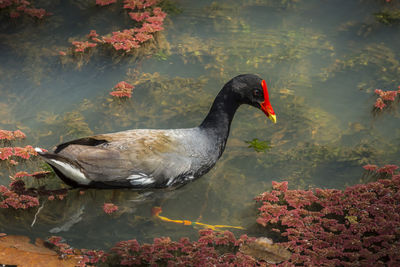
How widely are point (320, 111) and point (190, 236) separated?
2.97 m

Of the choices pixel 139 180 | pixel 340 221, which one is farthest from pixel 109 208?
pixel 340 221

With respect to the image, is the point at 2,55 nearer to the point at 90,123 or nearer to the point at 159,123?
the point at 90,123

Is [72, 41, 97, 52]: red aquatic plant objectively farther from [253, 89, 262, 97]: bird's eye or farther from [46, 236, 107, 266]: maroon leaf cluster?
[46, 236, 107, 266]: maroon leaf cluster

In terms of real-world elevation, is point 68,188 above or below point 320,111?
below

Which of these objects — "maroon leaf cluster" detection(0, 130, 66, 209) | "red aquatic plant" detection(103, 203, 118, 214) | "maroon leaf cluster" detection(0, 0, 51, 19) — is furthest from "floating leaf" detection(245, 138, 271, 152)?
"maroon leaf cluster" detection(0, 0, 51, 19)

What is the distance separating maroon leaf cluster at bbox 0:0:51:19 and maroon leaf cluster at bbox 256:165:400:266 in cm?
599

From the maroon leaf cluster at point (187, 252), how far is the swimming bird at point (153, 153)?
2.61ft

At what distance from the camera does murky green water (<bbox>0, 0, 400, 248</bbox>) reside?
5.07 metres

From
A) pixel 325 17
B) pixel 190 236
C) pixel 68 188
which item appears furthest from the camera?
pixel 325 17

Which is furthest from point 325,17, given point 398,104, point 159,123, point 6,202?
point 6,202

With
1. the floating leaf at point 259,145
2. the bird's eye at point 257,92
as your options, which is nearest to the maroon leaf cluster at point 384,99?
the floating leaf at point 259,145

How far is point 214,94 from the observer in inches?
269

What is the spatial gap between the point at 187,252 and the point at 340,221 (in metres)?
1.70

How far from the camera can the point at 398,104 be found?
21.5 feet
